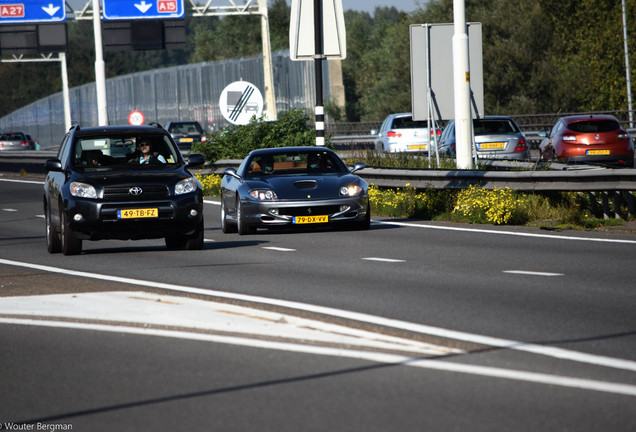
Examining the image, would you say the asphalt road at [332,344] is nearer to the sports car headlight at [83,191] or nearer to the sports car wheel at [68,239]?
the sports car wheel at [68,239]

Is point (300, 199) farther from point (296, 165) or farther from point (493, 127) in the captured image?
point (493, 127)

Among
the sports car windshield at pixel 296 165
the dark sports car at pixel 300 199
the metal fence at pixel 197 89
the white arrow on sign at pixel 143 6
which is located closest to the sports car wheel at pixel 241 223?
the dark sports car at pixel 300 199

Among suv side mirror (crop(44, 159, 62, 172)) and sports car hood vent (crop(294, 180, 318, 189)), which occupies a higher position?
suv side mirror (crop(44, 159, 62, 172))

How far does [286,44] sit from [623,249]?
95563mm

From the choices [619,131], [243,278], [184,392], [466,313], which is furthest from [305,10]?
[184,392]

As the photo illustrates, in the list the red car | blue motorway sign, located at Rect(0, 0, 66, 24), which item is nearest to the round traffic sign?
the red car

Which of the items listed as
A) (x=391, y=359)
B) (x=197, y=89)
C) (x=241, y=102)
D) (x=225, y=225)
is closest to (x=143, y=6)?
(x=197, y=89)

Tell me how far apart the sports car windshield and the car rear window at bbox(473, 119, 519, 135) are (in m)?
11.4

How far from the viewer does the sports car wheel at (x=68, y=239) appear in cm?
1500

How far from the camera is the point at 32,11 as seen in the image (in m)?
50.9

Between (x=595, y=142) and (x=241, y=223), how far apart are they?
1512 centimetres

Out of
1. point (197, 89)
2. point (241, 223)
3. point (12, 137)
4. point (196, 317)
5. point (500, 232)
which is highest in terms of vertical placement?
point (197, 89)

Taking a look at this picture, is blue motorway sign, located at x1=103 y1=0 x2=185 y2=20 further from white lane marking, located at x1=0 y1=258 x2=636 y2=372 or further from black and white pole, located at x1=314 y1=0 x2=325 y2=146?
white lane marking, located at x1=0 y1=258 x2=636 y2=372

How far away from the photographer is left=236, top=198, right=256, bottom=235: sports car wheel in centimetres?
1761
